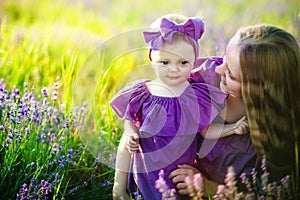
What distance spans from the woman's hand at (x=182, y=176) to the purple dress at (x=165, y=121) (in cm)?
2

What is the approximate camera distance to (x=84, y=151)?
8.79 feet

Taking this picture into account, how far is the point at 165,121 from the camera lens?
2.23 m

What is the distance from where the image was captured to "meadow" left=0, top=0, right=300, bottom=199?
2.47m

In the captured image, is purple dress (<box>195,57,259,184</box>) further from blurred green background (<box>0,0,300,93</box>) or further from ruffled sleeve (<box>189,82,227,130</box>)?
blurred green background (<box>0,0,300,93</box>)

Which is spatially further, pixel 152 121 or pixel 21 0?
pixel 21 0

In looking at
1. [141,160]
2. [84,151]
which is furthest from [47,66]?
[141,160]

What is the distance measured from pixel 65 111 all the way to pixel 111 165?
41cm

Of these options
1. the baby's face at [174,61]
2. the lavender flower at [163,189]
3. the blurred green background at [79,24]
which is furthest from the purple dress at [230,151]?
the blurred green background at [79,24]

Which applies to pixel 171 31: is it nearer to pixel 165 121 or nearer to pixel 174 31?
pixel 174 31

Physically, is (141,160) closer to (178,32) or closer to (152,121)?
(152,121)

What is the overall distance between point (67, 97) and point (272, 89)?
126 cm

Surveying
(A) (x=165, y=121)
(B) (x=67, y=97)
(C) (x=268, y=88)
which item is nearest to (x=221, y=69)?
→ (C) (x=268, y=88)

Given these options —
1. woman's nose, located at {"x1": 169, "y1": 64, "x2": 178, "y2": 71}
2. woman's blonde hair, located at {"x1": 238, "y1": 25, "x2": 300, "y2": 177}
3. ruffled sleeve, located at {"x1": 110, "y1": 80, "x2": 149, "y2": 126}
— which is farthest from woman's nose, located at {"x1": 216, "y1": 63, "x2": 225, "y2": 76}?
ruffled sleeve, located at {"x1": 110, "y1": 80, "x2": 149, "y2": 126}

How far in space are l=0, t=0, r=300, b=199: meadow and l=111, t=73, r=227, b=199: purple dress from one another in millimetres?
340
